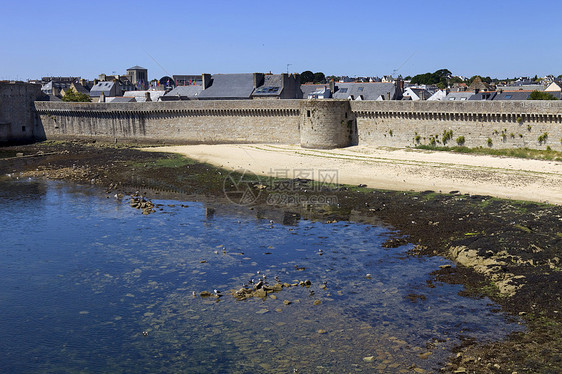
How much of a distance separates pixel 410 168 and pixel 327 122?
8.67m

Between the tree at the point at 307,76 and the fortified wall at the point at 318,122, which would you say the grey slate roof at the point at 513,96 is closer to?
the fortified wall at the point at 318,122

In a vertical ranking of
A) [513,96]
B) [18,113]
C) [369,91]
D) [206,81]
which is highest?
[206,81]

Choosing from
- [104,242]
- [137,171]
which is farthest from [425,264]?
[137,171]

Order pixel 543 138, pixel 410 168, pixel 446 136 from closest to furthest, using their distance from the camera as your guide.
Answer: pixel 410 168 → pixel 543 138 → pixel 446 136

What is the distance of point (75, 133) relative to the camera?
49594mm

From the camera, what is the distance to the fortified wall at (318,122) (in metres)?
31.0

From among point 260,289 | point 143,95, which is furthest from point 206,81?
point 260,289

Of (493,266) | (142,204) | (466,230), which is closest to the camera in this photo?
(493,266)

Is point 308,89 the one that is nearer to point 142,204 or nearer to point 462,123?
point 462,123

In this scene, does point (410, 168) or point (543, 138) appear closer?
point (410, 168)

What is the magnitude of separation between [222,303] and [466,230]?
9074 mm

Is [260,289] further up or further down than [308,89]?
further down

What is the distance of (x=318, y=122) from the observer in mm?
36781

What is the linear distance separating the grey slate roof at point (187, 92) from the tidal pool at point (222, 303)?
34.9 m
